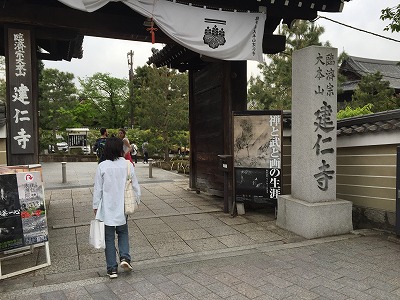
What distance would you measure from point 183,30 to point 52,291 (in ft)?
17.5

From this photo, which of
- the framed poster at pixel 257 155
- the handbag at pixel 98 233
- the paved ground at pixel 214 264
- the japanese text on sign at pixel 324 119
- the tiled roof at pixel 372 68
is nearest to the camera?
the paved ground at pixel 214 264

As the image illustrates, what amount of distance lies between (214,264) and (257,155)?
3.43 metres

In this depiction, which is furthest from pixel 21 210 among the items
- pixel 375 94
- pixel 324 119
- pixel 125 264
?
pixel 375 94

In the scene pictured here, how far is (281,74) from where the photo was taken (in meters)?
20.1

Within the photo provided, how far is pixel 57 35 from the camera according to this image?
23.2ft

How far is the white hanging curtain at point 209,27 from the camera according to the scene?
22.0 ft

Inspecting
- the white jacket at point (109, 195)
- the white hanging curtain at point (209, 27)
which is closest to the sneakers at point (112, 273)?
the white jacket at point (109, 195)

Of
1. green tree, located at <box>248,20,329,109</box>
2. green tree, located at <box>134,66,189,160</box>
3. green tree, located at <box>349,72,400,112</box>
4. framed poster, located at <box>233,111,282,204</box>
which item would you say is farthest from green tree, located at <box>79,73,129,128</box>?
framed poster, located at <box>233,111,282,204</box>

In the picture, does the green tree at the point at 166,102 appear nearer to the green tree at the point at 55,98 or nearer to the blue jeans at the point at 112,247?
the green tree at the point at 55,98

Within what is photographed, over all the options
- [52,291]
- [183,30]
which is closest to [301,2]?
[183,30]

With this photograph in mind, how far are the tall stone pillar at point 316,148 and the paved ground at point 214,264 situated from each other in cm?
34

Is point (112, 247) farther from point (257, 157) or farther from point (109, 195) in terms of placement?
point (257, 157)

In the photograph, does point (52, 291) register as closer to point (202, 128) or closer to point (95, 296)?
point (95, 296)

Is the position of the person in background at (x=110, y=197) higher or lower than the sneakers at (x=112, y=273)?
higher
